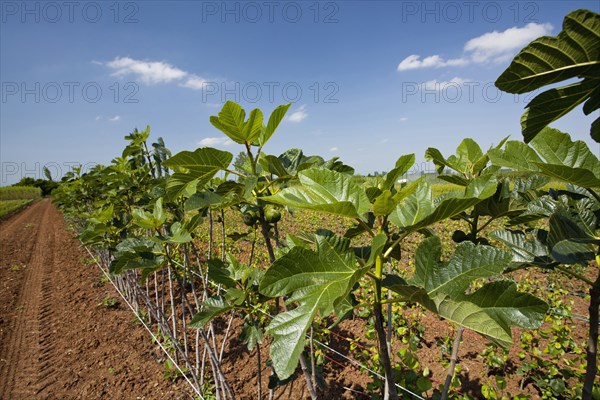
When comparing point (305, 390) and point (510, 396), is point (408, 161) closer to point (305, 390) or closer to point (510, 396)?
point (305, 390)

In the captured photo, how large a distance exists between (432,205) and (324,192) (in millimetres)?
302

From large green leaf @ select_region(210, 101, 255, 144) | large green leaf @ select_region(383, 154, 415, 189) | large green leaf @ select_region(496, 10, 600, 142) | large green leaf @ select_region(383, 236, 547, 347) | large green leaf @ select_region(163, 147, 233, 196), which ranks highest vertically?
large green leaf @ select_region(210, 101, 255, 144)

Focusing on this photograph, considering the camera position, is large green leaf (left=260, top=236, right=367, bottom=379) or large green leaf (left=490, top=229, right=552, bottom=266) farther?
large green leaf (left=490, top=229, right=552, bottom=266)

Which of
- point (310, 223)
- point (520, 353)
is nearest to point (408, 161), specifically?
point (520, 353)

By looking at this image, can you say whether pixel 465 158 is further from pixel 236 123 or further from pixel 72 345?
pixel 72 345

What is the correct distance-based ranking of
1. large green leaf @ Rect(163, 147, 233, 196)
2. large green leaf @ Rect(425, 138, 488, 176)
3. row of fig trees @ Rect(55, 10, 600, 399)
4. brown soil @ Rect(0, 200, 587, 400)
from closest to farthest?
row of fig trees @ Rect(55, 10, 600, 399), large green leaf @ Rect(163, 147, 233, 196), large green leaf @ Rect(425, 138, 488, 176), brown soil @ Rect(0, 200, 587, 400)

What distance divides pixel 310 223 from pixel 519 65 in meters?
10.1

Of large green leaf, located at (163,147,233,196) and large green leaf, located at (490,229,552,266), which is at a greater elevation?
large green leaf, located at (163,147,233,196)

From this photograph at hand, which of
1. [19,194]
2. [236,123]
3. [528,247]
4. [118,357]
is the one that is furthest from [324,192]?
[19,194]

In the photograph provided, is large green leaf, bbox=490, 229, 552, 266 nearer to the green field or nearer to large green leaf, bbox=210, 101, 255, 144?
large green leaf, bbox=210, 101, 255, 144

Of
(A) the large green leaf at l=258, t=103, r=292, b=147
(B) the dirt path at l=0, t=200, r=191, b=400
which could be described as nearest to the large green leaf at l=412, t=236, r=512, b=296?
(A) the large green leaf at l=258, t=103, r=292, b=147

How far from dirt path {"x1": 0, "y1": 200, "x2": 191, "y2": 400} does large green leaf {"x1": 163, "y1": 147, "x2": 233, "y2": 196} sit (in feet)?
8.04

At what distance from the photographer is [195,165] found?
121 centimetres

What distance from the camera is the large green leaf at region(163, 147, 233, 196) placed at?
115 cm
